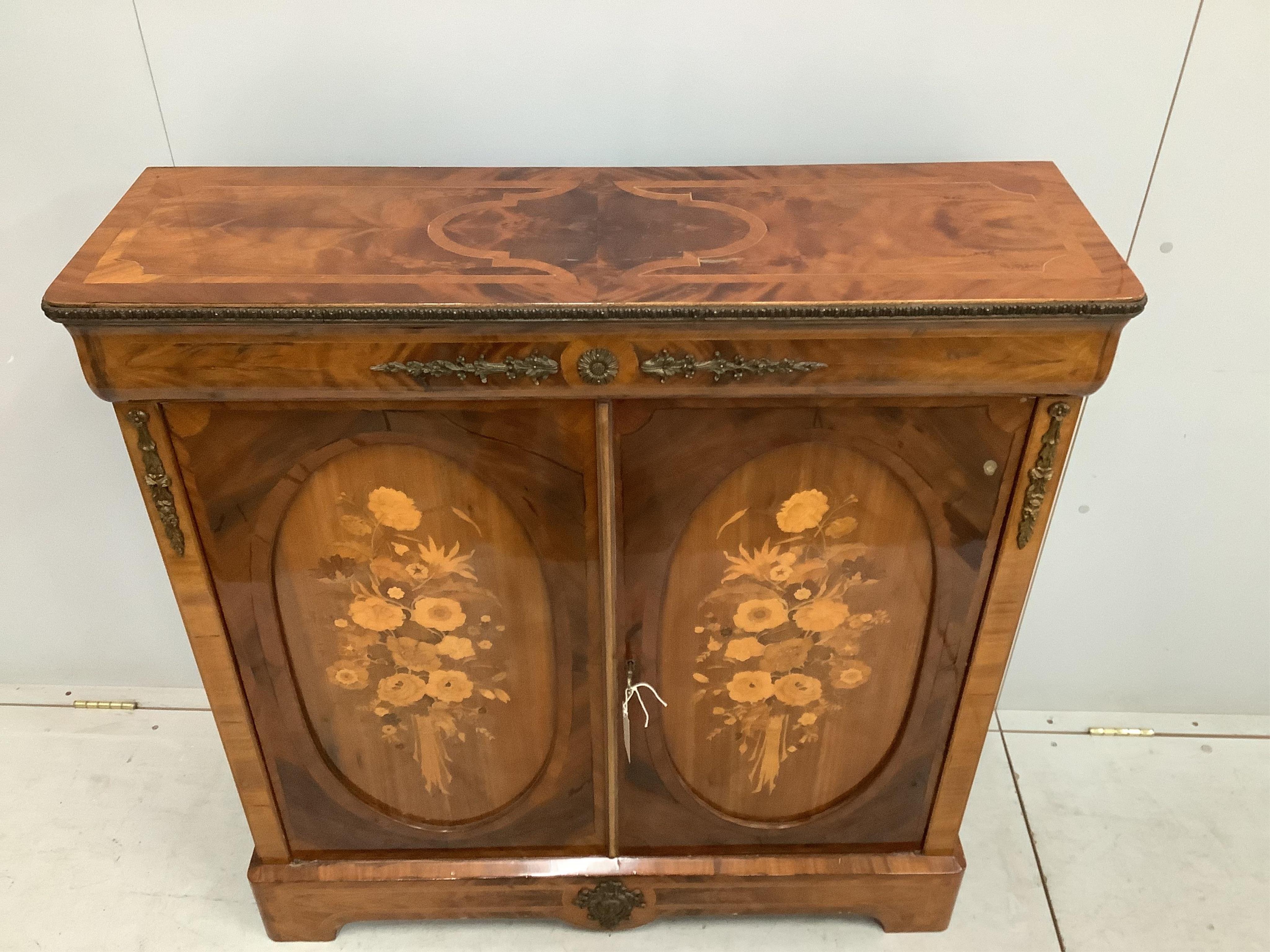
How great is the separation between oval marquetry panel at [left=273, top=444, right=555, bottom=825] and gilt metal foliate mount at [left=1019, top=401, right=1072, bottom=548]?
0.55 m

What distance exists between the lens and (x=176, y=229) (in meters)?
1.14

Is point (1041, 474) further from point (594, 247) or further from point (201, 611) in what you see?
point (201, 611)

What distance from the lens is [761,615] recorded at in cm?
126

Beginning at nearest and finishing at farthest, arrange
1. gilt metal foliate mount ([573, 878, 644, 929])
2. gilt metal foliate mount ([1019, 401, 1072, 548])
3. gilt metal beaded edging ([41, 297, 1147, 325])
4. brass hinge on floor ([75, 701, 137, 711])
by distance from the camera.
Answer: gilt metal beaded edging ([41, 297, 1147, 325]), gilt metal foliate mount ([1019, 401, 1072, 548]), gilt metal foliate mount ([573, 878, 644, 929]), brass hinge on floor ([75, 701, 137, 711])

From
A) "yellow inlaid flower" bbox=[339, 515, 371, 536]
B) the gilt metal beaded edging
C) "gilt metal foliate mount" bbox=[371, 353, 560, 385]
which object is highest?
the gilt metal beaded edging

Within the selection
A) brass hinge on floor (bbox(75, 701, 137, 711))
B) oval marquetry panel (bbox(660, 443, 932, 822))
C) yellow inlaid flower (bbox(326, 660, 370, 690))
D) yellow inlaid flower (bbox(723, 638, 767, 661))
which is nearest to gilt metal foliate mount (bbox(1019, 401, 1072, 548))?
oval marquetry panel (bbox(660, 443, 932, 822))

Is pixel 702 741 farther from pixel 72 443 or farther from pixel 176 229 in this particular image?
pixel 72 443

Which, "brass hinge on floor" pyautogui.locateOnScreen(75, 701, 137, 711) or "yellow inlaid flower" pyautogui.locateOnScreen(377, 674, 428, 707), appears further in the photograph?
"brass hinge on floor" pyautogui.locateOnScreen(75, 701, 137, 711)

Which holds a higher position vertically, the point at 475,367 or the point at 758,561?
the point at 475,367

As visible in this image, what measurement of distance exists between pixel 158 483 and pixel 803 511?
701 millimetres

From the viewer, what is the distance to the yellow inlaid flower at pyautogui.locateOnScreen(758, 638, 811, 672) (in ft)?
4.20

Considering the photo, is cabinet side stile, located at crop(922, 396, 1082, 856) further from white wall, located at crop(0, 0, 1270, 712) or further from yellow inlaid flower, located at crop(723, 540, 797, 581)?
white wall, located at crop(0, 0, 1270, 712)

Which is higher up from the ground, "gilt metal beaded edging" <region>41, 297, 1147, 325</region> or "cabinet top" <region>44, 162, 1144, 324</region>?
"cabinet top" <region>44, 162, 1144, 324</region>

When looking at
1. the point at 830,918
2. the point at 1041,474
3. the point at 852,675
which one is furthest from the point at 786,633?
the point at 830,918
